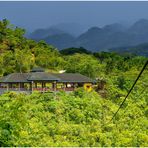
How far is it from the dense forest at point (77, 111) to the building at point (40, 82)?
107 centimetres

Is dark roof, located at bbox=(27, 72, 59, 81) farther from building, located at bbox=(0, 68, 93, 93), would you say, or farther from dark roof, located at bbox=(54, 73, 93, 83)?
dark roof, located at bbox=(54, 73, 93, 83)

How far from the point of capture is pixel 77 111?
19.1 m

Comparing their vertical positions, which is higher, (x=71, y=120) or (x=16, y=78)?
(x=16, y=78)

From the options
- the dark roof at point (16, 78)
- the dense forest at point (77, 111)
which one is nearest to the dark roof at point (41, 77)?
the dark roof at point (16, 78)

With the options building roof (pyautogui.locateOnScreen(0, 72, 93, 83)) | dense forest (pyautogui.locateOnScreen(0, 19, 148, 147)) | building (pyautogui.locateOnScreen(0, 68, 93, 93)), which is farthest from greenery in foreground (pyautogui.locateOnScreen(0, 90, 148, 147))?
building roof (pyautogui.locateOnScreen(0, 72, 93, 83))

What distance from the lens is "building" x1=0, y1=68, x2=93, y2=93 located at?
2264 centimetres

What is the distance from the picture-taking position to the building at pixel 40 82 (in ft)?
74.3

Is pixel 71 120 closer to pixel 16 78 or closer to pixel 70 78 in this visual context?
pixel 16 78

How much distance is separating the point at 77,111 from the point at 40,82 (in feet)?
15.2

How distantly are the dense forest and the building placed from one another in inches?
42.1

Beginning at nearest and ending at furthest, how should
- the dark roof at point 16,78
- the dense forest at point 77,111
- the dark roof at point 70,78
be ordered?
the dense forest at point 77,111
the dark roof at point 16,78
the dark roof at point 70,78

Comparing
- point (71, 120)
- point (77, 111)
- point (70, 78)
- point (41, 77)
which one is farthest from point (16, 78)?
point (71, 120)

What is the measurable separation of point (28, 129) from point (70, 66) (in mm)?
14296

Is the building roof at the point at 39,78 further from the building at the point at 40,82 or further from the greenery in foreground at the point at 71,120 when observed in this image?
the greenery in foreground at the point at 71,120
